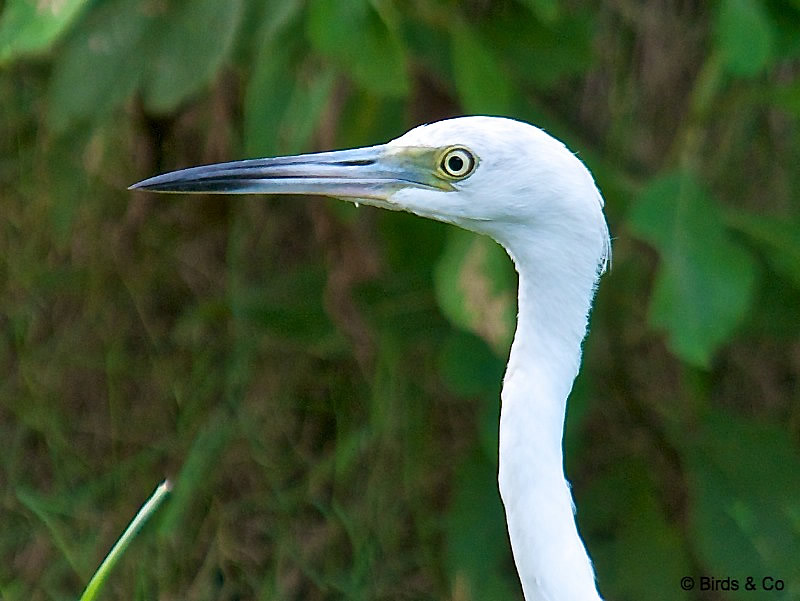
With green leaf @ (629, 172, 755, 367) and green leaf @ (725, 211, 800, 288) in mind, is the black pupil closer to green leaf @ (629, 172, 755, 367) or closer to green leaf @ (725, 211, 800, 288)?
green leaf @ (629, 172, 755, 367)

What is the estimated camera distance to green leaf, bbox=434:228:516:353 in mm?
2457

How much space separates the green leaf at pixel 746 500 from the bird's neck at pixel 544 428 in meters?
1.17

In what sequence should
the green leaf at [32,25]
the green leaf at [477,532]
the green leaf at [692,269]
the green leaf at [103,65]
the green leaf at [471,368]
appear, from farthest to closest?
the green leaf at [477,532]
the green leaf at [471,368]
the green leaf at [103,65]
the green leaf at [692,269]
the green leaf at [32,25]

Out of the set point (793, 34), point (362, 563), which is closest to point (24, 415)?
point (362, 563)

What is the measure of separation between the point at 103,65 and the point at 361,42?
731 mm

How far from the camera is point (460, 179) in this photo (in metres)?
1.94

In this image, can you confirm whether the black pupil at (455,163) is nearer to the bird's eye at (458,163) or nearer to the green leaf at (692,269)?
the bird's eye at (458,163)

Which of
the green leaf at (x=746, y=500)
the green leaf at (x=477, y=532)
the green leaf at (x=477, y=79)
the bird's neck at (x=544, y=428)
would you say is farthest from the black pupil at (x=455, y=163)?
the green leaf at (x=746, y=500)

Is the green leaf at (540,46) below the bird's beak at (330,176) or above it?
below

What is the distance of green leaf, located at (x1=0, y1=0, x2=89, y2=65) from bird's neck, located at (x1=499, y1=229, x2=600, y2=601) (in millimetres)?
882

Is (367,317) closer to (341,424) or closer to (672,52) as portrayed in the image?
(341,424)

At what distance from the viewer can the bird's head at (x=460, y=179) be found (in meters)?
1.88

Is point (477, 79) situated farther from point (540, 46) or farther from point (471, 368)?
point (471, 368)

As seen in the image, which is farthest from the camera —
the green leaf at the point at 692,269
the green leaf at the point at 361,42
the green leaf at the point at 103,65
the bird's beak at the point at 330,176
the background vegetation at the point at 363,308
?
the green leaf at the point at 103,65
